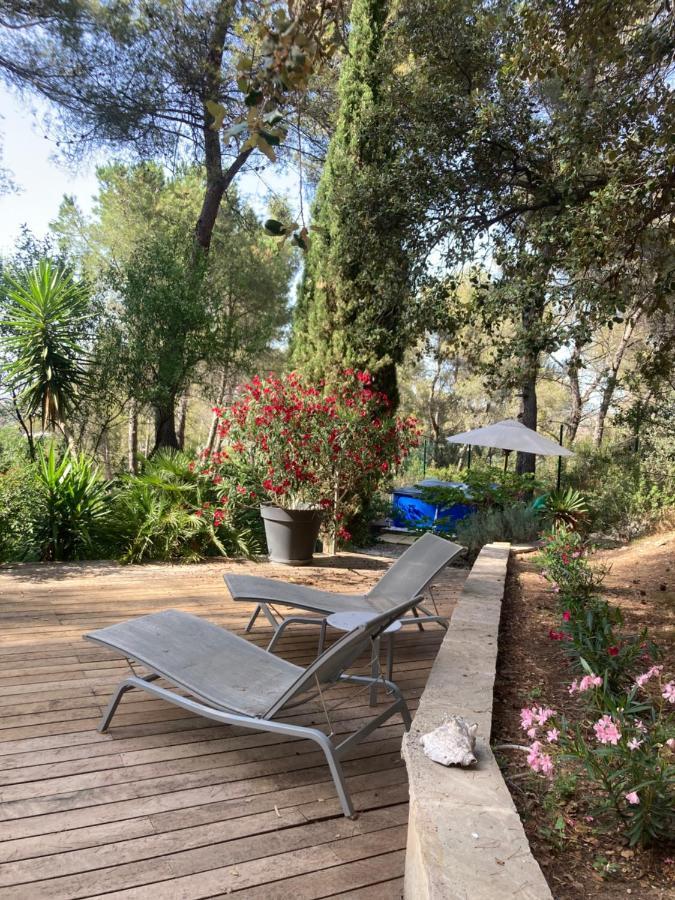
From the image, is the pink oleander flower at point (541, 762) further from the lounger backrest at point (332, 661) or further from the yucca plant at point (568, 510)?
the yucca plant at point (568, 510)

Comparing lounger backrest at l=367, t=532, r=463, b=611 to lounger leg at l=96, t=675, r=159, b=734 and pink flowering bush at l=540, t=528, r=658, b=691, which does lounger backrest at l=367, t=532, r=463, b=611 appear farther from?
lounger leg at l=96, t=675, r=159, b=734

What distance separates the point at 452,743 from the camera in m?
1.92

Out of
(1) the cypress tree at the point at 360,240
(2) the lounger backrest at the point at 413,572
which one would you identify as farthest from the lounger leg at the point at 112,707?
(1) the cypress tree at the point at 360,240

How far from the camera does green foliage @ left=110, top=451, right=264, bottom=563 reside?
6426mm

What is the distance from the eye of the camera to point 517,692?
2891mm

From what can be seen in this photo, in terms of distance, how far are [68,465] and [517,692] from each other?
16.9ft

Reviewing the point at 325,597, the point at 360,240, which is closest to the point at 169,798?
the point at 325,597

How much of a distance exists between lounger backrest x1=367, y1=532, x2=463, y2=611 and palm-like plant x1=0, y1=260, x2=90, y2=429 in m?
5.42

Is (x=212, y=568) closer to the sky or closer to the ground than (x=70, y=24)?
closer to the ground

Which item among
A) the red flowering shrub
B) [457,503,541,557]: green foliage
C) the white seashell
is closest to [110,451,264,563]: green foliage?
the red flowering shrub

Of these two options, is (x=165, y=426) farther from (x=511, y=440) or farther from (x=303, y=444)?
(x=511, y=440)

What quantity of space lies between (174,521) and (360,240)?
11.5 ft

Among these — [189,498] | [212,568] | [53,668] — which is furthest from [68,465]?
[53,668]

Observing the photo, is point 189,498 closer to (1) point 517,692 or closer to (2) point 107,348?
(1) point 517,692
